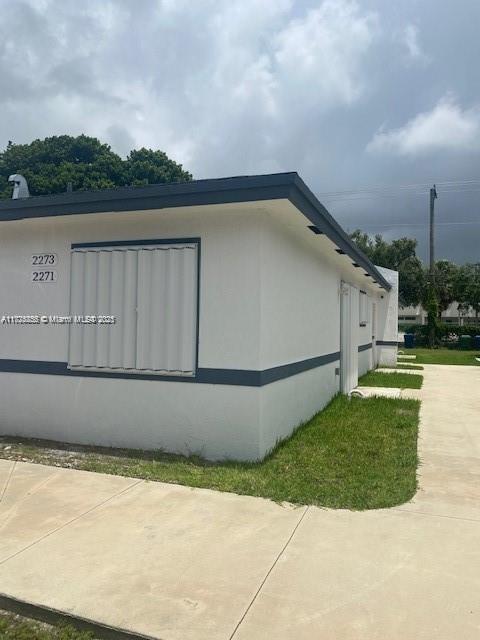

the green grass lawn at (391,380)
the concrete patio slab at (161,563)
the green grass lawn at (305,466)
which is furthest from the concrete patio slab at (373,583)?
the green grass lawn at (391,380)

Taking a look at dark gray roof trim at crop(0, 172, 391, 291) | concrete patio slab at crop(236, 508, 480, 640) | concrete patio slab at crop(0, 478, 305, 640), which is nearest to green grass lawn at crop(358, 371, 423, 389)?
dark gray roof trim at crop(0, 172, 391, 291)

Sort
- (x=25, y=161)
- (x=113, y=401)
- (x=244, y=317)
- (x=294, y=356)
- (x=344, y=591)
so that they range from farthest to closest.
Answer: (x=25, y=161) → (x=294, y=356) → (x=113, y=401) → (x=244, y=317) → (x=344, y=591)

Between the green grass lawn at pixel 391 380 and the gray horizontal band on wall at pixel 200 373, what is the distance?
6.38 m

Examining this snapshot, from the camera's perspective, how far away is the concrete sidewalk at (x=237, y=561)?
119 inches

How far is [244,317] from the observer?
244 inches

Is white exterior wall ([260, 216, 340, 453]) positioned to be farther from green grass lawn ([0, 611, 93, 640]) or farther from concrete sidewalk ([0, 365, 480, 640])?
green grass lawn ([0, 611, 93, 640])

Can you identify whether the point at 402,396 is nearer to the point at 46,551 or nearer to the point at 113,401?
the point at 113,401

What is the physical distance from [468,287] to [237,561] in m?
47.0

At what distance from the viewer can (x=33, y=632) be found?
3.02 meters

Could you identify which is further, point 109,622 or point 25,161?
point 25,161

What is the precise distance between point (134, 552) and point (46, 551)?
65 cm

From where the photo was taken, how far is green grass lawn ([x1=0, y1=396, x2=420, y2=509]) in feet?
16.9

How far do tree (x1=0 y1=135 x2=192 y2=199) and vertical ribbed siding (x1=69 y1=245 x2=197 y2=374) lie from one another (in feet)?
96.8

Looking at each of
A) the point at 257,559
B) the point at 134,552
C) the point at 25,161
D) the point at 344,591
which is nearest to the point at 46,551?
the point at 134,552
